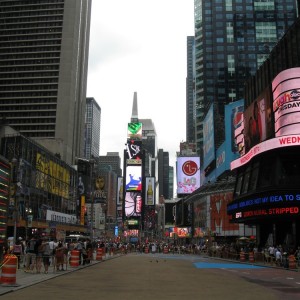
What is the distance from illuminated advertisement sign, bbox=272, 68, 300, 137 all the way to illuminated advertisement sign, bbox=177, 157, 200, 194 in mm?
84388

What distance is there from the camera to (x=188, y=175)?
5261 inches

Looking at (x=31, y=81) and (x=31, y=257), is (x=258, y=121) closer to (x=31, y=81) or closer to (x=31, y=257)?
(x=31, y=257)

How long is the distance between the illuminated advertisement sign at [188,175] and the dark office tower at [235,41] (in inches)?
1539

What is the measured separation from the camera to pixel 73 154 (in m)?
165

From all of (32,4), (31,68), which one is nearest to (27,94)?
(31,68)

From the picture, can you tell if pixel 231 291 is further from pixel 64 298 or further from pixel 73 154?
pixel 73 154

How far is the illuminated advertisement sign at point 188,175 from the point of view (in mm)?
132000

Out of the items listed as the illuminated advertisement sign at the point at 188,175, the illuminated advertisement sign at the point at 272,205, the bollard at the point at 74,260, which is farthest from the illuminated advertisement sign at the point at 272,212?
the illuminated advertisement sign at the point at 188,175

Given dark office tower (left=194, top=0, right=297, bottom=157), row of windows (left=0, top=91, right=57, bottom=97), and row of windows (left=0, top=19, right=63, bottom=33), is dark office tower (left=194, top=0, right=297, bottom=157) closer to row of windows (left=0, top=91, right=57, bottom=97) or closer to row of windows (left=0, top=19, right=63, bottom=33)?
row of windows (left=0, top=19, right=63, bottom=33)

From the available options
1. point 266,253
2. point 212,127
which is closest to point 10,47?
point 212,127

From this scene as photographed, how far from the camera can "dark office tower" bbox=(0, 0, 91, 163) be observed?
535 ft

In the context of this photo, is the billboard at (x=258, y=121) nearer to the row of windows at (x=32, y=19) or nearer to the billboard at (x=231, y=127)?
the billboard at (x=231, y=127)

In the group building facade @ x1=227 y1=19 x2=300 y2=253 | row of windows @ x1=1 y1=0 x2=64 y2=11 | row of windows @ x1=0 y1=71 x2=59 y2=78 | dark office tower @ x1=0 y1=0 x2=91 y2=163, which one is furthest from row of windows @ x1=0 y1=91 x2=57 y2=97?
building facade @ x1=227 y1=19 x2=300 y2=253

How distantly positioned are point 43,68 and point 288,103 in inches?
5314
